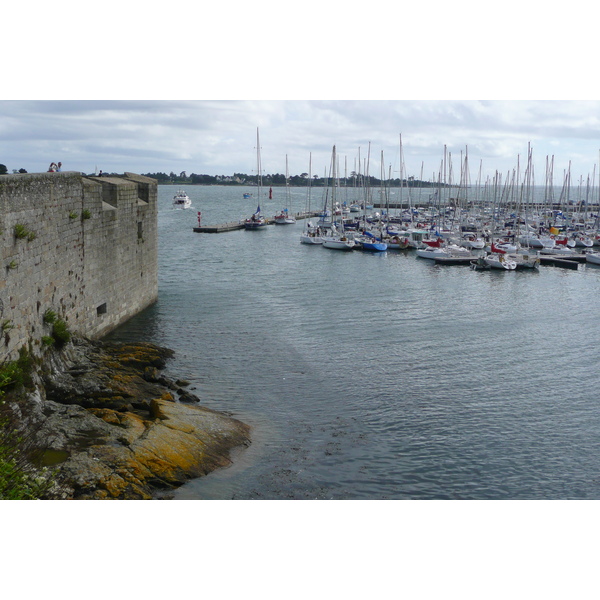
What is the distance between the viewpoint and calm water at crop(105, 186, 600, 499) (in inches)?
627

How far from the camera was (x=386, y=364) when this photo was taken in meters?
25.0

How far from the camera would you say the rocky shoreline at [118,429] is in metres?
13.8

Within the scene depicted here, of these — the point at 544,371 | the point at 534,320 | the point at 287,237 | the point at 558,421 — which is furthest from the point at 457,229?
the point at 558,421

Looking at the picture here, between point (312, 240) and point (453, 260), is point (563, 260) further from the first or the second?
point (312, 240)

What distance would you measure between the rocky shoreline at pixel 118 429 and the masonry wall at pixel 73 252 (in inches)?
59.4

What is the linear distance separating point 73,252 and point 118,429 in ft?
25.9

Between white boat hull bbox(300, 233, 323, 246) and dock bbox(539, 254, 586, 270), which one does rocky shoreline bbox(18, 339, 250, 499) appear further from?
white boat hull bbox(300, 233, 323, 246)

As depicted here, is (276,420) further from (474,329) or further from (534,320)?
(534,320)

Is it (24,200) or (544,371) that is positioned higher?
(24,200)

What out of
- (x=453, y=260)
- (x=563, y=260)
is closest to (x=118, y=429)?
(x=453, y=260)

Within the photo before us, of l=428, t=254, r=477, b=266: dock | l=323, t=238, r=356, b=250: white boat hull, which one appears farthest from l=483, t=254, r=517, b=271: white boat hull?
l=323, t=238, r=356, b=250: white boat hull

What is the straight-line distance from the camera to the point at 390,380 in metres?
23.0

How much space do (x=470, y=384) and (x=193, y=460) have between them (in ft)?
36.0

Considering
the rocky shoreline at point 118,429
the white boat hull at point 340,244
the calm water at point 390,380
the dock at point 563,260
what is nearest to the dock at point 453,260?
the dock at point 563,260
